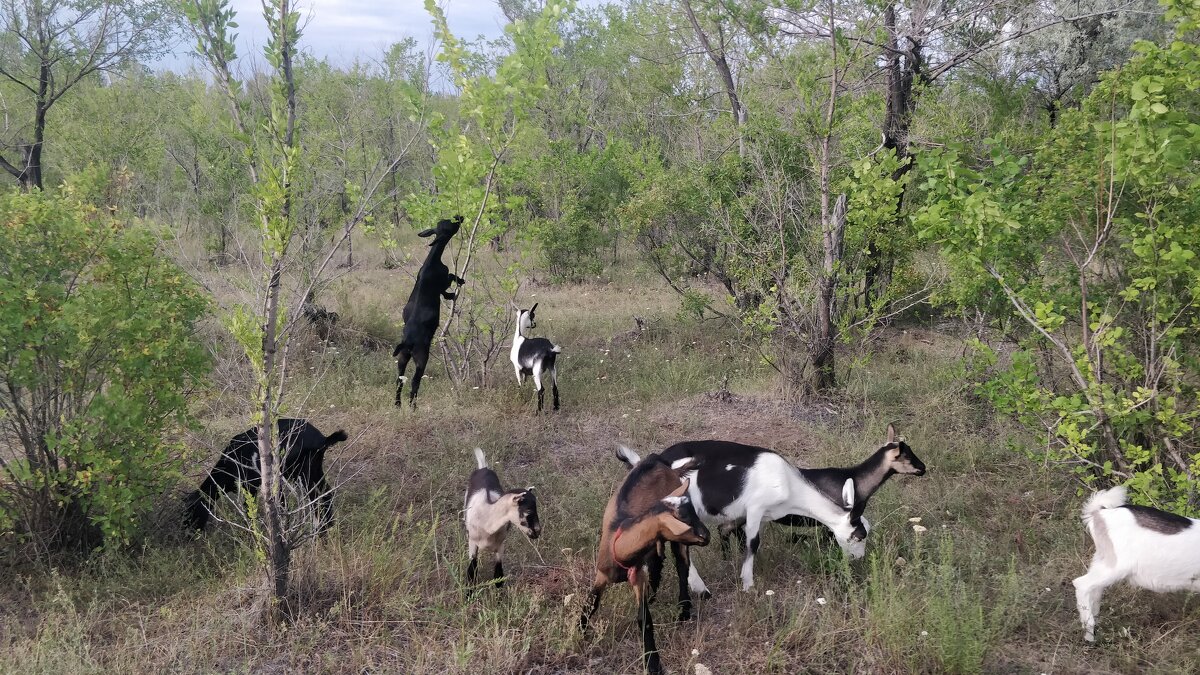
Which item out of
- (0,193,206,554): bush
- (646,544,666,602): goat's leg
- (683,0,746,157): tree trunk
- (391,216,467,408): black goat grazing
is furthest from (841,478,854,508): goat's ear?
(683,0,746,157): tree trunk

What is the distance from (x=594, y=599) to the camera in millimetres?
3508

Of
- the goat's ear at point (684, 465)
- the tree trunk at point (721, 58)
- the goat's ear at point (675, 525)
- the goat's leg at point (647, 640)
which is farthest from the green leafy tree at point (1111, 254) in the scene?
the tree trunk at point (721, 58)

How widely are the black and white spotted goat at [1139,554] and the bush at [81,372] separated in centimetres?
484

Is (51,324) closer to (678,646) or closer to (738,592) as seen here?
(678,646)

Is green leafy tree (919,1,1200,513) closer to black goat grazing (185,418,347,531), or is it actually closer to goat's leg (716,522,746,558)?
goat's leg (716,522,746,558)

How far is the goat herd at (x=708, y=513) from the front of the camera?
10.7 feet

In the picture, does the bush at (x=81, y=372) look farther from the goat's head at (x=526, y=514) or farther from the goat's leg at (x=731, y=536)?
the goat's leg at (x=731, y=536)

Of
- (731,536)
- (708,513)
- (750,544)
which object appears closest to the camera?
(750,544)

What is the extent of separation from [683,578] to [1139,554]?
2.04m

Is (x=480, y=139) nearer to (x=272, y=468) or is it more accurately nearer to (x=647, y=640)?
(x=272, y=468)

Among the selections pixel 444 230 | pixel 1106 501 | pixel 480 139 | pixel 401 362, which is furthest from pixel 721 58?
pixel 1106 501

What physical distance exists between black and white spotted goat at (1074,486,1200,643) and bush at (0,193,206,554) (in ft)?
15.9

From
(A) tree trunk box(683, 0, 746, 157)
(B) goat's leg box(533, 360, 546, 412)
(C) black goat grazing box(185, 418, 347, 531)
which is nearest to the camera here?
(C) black goat grazing box(185, 418, 347, 531)

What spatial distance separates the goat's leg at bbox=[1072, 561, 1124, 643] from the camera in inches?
137
